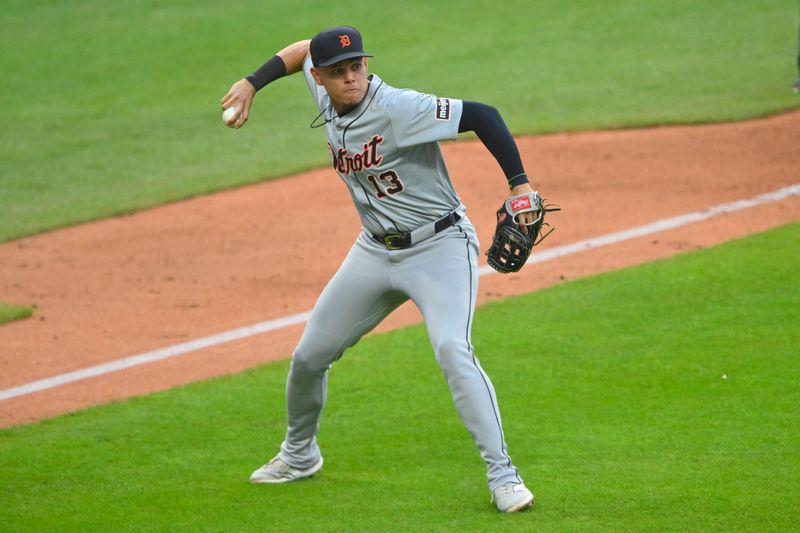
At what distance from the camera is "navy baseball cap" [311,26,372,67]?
193 inches

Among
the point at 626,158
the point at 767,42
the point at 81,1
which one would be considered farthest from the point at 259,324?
the point at 81,1

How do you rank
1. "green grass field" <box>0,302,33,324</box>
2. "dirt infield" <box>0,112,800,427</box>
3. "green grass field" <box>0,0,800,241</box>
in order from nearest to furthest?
"dirt infield" <box>0,112,800,427</box>, "green grass field" <box>0,302,33,324</box>, "green grass field" <box>0,0,800,241</box>

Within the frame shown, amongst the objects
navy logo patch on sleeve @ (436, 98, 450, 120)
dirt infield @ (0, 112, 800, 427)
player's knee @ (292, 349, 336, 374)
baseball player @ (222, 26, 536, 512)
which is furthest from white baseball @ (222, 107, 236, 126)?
dirt infield @ (0, 112, 800, 427)

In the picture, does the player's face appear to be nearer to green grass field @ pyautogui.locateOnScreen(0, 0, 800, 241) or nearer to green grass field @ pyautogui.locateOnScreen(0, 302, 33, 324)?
green grass field @ pyautogui.locateOnScreen(0, 302, 33, 324)

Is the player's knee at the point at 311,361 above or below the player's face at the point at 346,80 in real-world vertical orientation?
below

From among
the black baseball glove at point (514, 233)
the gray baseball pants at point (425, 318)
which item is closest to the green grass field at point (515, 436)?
the gray baseball pants at point (425, 318)

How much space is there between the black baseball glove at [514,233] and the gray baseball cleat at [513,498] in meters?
0.88

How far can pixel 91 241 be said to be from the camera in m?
10.1

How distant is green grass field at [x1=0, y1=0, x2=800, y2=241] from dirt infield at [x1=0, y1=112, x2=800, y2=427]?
2.15 feet

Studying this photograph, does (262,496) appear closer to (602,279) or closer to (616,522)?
(616,522)

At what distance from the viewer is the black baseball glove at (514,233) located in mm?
4785

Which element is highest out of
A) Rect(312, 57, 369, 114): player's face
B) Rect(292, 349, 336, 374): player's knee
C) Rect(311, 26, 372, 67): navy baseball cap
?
Rect(311, 26, 372, 67): navy baseball cap

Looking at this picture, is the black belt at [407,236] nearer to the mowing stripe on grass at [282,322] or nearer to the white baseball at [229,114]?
the white baseball at [229,114]

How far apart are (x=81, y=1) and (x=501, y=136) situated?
17.1 metres
